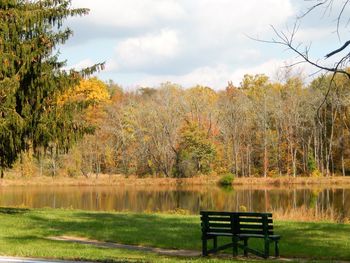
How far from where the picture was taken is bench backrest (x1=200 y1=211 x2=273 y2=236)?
1242cm

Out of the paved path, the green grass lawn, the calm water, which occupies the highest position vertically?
the green grass lawn

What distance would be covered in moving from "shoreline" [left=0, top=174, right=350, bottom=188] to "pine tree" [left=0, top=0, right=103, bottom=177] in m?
37.2

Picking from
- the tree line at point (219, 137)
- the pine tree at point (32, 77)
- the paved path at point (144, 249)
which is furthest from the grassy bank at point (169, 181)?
the paved path at point (144, 249)

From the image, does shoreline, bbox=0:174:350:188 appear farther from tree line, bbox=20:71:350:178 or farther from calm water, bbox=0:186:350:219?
calm water, bbox=0:186:350:219

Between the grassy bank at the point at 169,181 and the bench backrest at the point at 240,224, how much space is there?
43028 millimetres

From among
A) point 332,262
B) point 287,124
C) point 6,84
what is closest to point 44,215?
point 6,84

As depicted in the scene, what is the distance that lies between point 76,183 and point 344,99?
2950 centimetres

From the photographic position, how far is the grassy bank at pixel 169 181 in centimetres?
5694

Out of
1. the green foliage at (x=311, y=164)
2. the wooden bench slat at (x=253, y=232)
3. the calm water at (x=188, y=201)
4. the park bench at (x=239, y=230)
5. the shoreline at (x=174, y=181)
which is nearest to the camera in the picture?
the park bench at (x=239, y=230)

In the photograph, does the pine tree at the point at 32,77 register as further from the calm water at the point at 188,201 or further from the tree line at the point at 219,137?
the tree line at the point at 219,137

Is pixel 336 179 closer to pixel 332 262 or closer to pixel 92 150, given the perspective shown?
pixel 92 150

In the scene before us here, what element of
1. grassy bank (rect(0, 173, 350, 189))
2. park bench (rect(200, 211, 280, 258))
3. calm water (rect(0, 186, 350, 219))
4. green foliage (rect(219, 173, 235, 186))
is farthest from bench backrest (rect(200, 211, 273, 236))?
green foliage (rect(219, 173, 235, 186))

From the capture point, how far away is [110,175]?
67062 millimetres

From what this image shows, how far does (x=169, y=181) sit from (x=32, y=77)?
138ft
